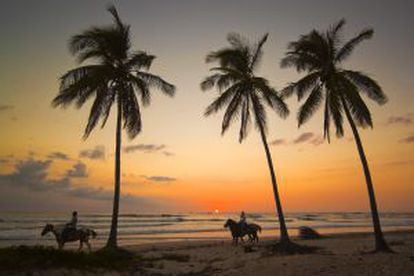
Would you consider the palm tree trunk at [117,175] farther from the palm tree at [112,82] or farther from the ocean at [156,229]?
the ocean at [156,229]

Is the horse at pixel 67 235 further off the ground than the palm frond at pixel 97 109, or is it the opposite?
the palm frond at pixel 97 109

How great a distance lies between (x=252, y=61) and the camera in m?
24.4

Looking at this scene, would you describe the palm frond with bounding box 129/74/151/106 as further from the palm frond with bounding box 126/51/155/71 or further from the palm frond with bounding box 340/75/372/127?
the palm frond with bounding box 340/75/372/127

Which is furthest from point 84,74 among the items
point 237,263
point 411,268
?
point 411,268

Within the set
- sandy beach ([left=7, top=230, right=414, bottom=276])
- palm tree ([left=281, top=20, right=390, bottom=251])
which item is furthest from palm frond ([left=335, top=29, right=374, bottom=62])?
sandy beach ([left=7, top=230, right=414, bottom=276])

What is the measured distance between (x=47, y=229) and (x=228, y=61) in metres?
14.3

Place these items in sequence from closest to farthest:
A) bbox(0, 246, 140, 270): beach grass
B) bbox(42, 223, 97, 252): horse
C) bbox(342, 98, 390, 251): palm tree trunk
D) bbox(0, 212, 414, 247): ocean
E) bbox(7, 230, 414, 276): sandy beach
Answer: bbox(0, 246, 140, 270): beach grass < bbox(7, 230, 414, 276): sandy beach < bbox(342, 98, 390, 251): palm tree trunk < bbox(42, 223, 97, 252): horse < bbox(0, 212, 414, 247): ocean

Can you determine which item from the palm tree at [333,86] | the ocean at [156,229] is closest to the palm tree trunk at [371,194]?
the palm tree at [333,86]

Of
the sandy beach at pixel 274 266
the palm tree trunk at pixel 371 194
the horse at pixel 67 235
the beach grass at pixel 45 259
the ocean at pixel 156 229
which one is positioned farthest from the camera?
the ocean at pixel 156 229

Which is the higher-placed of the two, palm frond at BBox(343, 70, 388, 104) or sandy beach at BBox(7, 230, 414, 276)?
palm frond at BBox(343, 70, 388, 104)

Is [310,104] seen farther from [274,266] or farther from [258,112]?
[274,266]

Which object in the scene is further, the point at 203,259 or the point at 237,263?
the point at 203,259

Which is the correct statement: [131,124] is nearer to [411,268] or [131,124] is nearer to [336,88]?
[336,88]

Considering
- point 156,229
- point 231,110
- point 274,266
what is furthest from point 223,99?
point 156,229
